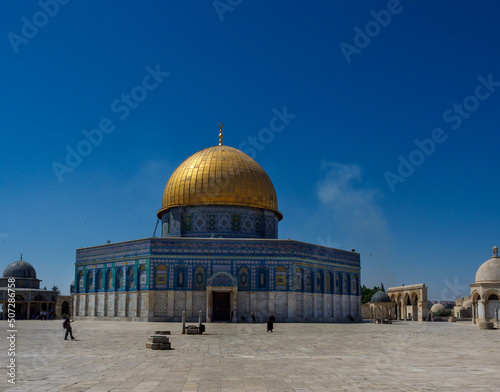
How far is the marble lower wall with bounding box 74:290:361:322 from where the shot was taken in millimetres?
37688

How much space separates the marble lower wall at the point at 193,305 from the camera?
1484 inches

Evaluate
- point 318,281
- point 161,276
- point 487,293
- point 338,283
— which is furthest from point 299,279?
point 487,293

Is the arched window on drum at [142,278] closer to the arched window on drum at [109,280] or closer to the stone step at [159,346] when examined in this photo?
the arched window on drum at [109,280]

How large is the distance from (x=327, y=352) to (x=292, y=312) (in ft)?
77.2

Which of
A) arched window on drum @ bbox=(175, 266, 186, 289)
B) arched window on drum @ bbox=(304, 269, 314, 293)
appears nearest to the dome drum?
arched window on drum @ bbox=(175, 266, 186, 289)

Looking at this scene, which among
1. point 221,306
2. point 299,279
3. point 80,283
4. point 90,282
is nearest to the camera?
point 221,306

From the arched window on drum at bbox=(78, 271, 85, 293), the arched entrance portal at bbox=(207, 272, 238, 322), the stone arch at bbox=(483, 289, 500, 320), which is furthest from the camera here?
the arched window on drum at bbox=(78, 271, 85, 293)

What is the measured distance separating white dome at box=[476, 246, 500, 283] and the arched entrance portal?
18.6 m

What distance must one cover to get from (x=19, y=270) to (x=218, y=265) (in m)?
37.4

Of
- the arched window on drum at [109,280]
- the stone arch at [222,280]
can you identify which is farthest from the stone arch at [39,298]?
the stone arch at [222,280]

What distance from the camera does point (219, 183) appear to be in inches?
1706

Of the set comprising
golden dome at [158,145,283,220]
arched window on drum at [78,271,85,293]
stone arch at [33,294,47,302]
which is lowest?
stone arch at [33,294,47,302]

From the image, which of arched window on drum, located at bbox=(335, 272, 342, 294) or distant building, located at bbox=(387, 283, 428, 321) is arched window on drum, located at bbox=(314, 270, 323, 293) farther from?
distant building, located at bbox=(387, 283, 428, 321)

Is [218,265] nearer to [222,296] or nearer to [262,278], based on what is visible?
[222,296]
